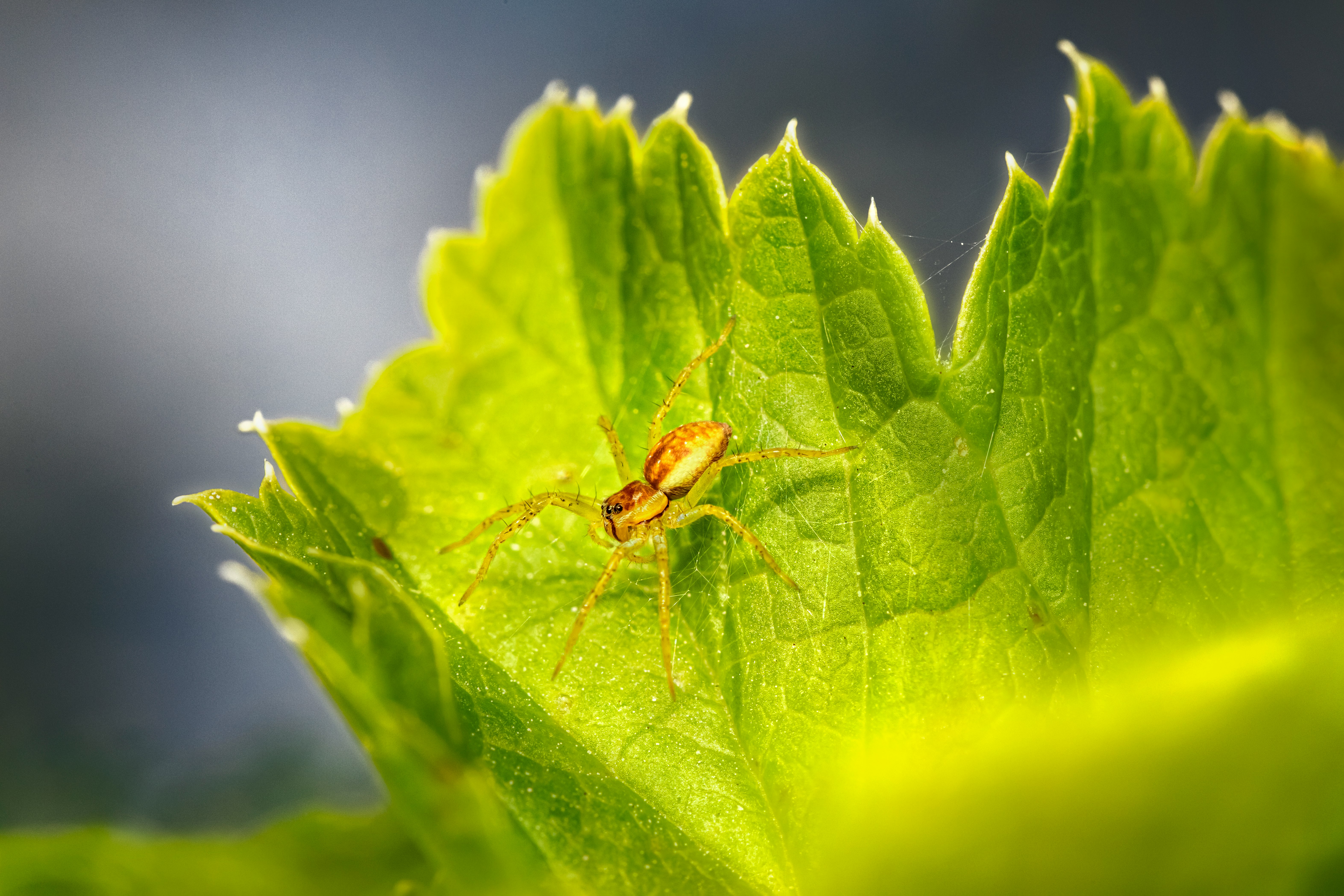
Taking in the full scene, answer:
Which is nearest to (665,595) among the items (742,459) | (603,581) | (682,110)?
(603,581)

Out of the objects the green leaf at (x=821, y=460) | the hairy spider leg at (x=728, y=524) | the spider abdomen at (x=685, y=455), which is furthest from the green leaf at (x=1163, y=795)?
the spider abdomen at (x=685, y=455)

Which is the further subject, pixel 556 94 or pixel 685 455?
pixel 685 455

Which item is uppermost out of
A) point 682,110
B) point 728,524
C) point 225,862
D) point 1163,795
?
point 682,110

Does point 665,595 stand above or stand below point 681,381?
below

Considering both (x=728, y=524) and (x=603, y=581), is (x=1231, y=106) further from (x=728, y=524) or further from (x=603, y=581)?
(x=603, y=581)

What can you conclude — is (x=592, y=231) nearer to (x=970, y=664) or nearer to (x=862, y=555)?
(x=862, y=555)

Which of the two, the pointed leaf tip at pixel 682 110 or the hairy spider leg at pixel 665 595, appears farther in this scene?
the pointed leaf tip at pixel 682 110

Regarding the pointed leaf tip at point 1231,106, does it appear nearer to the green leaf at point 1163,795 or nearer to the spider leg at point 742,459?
the spider leg at point 742,459
